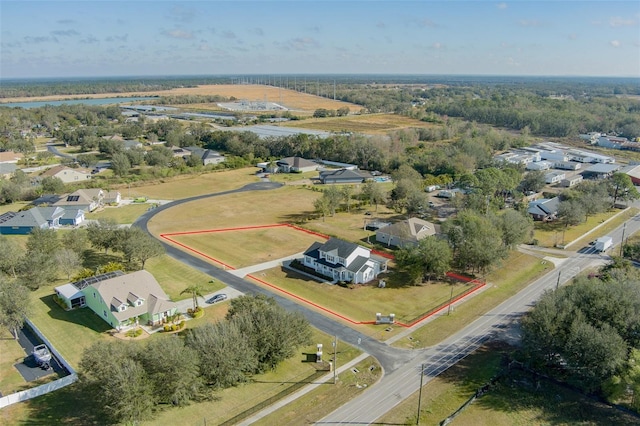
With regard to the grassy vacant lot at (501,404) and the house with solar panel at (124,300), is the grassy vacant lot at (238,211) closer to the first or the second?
the house with solar panel at (124,300)

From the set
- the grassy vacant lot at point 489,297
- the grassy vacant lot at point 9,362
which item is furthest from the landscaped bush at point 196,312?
the grassy vacant lot at point 489,297

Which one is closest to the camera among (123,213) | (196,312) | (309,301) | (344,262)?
(196,312)

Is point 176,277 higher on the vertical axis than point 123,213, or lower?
lower

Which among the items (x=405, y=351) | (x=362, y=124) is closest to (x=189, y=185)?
(x=405, y=351)

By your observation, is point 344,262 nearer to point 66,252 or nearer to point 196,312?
point 196,312

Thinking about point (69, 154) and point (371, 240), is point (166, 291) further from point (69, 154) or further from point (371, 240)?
point (69, 154)

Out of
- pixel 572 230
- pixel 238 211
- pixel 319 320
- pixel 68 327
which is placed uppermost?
pixel 572 230

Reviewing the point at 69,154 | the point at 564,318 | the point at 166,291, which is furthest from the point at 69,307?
the point at 69,154
